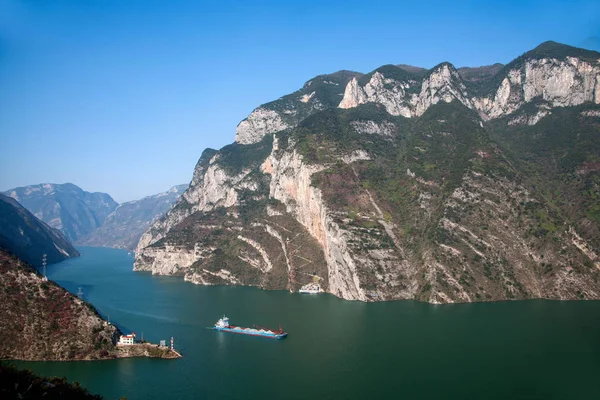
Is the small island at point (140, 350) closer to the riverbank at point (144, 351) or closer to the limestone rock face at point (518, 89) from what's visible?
the riverbank at point (144, 351)

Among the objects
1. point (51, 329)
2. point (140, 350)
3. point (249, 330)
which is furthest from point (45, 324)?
point (249, 330)

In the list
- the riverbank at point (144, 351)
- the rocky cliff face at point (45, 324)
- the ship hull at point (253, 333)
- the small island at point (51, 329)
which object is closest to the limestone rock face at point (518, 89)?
the ship hull at point (253, 333)

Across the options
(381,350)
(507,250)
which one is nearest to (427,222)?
(507,250)

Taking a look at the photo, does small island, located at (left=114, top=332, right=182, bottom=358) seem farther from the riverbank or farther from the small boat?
the small boat

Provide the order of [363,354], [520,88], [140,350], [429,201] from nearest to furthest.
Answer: [363,354] < [140,350] < [429,201] < [520,88]

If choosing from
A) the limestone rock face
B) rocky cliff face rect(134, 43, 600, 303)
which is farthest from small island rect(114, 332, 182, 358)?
the limestone rock face

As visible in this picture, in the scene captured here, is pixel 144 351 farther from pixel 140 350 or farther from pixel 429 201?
pixel 429 201
